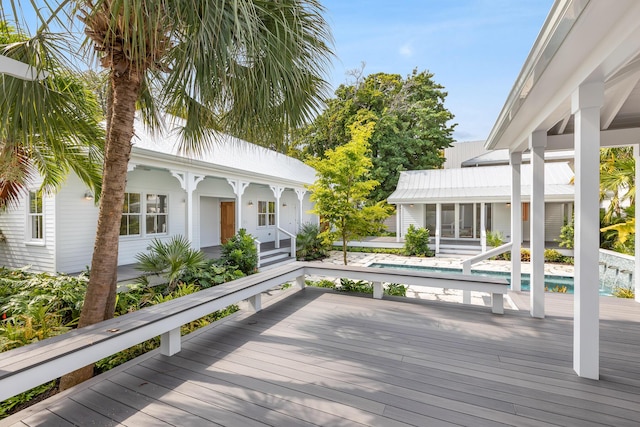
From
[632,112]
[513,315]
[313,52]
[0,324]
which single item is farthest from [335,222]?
[0,324]

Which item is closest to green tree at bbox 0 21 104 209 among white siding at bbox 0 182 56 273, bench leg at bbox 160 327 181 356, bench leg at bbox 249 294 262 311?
bench leg at bbox 160 327 181 356

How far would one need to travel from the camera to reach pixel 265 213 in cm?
1466

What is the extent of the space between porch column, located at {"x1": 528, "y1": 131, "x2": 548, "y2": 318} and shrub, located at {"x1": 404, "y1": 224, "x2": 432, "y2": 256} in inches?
370

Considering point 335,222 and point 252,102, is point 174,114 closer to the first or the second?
point 252,102

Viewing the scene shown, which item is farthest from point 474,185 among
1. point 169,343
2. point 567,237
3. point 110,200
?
point 110,200

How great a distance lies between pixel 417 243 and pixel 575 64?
11.6 meters

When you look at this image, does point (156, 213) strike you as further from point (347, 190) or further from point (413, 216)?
point (413, 216)

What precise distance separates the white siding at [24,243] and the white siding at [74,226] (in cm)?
15

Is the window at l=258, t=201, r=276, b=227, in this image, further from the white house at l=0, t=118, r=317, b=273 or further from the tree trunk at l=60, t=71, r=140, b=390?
the tree trunk at l=60, t=71, r=140, b=390

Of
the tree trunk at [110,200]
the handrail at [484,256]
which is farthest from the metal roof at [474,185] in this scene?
the tree trunk at [110,200]

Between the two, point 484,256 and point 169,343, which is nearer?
point 169,343

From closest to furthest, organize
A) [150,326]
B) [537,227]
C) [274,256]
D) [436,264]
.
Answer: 1. [150,326]
2. [537,227]
3. [436,264]
4. [274,256]

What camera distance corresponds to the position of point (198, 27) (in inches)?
96.6

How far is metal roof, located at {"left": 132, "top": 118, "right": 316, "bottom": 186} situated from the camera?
A: 5.03 metres
